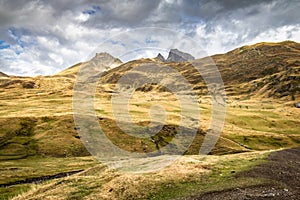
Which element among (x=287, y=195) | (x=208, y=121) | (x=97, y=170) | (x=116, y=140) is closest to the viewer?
(x=287, y=195)

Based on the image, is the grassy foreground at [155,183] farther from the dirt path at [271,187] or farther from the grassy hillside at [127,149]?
the dirt path at [271,187]

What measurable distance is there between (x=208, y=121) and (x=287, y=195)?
92929mm

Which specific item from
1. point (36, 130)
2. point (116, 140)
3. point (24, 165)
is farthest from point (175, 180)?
point (36, 130)

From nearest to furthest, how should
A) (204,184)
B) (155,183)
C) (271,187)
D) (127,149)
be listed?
(271,187)
(204,184)
(155,183)
(127,149)

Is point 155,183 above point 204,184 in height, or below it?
above

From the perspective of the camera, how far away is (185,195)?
103 ft

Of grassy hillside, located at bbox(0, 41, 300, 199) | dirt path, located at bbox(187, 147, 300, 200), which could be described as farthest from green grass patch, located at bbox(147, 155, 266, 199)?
dirt path, located at bbox(187, 147, 300, 200)

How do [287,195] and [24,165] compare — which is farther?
[24,165]

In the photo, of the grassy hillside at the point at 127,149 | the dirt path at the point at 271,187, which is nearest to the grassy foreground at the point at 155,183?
the grassy hillside at the point at 127,149

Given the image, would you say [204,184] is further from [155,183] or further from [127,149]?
[127,149]

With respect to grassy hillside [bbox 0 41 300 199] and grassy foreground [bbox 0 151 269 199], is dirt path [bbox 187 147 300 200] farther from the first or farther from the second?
grassy hillside [bbox 0 41 300 199]

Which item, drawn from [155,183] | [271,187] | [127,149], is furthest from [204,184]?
[127,149]

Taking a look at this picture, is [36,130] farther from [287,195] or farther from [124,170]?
[287,195]

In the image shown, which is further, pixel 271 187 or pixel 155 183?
pixel 155 183
